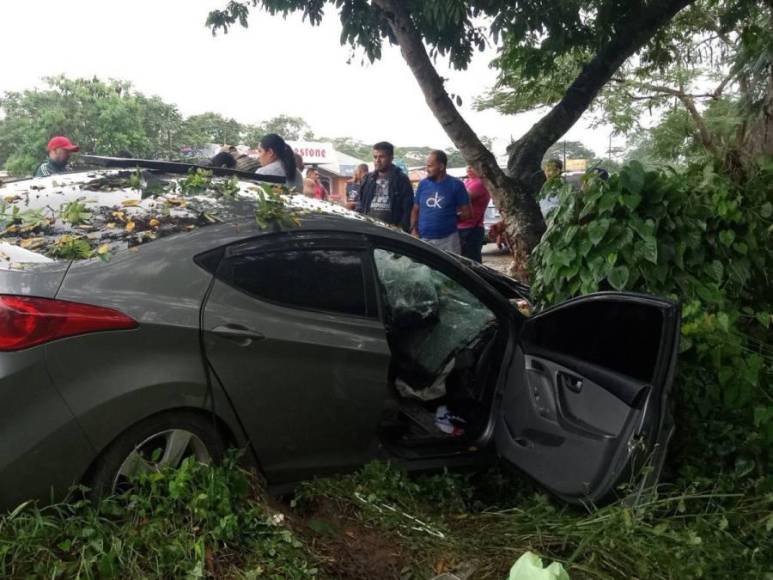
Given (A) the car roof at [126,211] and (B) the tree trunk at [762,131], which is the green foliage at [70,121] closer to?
(A) the car roof at [126,211]

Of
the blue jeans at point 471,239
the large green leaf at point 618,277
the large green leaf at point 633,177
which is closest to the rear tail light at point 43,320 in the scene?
the large green leaf at point 618,277

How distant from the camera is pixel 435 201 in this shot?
261 inches

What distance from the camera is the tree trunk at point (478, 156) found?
655cm

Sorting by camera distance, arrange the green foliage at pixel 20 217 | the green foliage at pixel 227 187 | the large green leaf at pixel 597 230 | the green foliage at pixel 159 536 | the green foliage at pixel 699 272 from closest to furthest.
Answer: the green foliage at pixel 159 536 < the green foliage at pixel 20 217 < the green foliage at pixel 699 272 < the green foliage at pixel 227 187 < the large green leaf at pixel 597 230

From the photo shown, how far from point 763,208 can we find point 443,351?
194 cm

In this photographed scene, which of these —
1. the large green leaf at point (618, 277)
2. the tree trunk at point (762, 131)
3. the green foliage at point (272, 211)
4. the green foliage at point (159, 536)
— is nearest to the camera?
the green foliage at point (159, 536)

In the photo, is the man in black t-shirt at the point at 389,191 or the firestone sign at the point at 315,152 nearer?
the man in black t-shirt at the point at 389,191

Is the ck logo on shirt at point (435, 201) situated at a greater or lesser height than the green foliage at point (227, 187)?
lesser

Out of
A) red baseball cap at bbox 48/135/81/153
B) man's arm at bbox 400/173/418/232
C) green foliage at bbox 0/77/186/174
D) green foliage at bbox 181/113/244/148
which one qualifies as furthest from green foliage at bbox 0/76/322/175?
man's arm at bbox 400/173/418/232

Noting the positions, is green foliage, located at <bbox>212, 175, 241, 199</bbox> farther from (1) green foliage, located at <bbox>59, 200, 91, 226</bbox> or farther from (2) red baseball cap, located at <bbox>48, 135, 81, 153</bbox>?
(2) red baseball cap, located at <bbox>48, 135, 81, 153</bbox>

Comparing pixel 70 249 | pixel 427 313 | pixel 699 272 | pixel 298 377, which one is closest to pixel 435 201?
pixel 427 313

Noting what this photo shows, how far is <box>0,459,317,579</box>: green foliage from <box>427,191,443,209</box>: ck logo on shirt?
4642 mm

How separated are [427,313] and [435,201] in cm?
323

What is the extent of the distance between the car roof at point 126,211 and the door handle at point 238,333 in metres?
0.44
